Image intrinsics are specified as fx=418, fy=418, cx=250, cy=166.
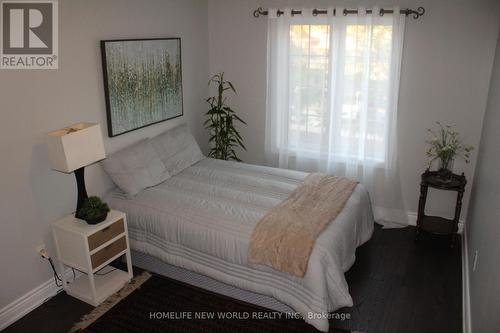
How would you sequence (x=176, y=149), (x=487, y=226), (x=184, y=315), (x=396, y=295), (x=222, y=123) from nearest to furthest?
(x=487, y=226), (x=184, y=315), (x=396, y=295), (x=176, y=149), (x=222, y=123)

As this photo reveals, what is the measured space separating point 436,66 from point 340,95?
0.90 m

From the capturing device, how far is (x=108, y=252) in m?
3.10

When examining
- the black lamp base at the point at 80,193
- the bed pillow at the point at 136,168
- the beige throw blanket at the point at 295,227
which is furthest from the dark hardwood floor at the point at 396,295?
the bed pillow at the point at 136,168

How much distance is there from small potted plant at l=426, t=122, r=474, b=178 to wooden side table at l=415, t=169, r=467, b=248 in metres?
0.08

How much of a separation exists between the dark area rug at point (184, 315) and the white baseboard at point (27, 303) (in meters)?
0.54

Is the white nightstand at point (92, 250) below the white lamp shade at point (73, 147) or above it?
below

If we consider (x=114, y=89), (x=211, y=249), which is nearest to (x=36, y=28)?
(x=114, y=89)

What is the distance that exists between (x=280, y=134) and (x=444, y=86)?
1.70 meters

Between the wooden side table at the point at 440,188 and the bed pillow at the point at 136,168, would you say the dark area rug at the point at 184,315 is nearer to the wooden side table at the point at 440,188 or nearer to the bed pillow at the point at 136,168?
the bed pillow at the point at 136,168

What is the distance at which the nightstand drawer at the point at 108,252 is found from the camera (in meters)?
3.00

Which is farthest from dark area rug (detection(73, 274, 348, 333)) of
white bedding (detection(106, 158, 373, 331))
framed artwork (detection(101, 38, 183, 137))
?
framed artwork (detection(101, 38, 183, 137))

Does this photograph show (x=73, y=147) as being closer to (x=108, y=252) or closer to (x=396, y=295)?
(x=108, y=252)

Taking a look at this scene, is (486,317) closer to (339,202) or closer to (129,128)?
(339,202)

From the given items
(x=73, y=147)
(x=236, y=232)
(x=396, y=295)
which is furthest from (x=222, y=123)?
(x=396, y=295)
